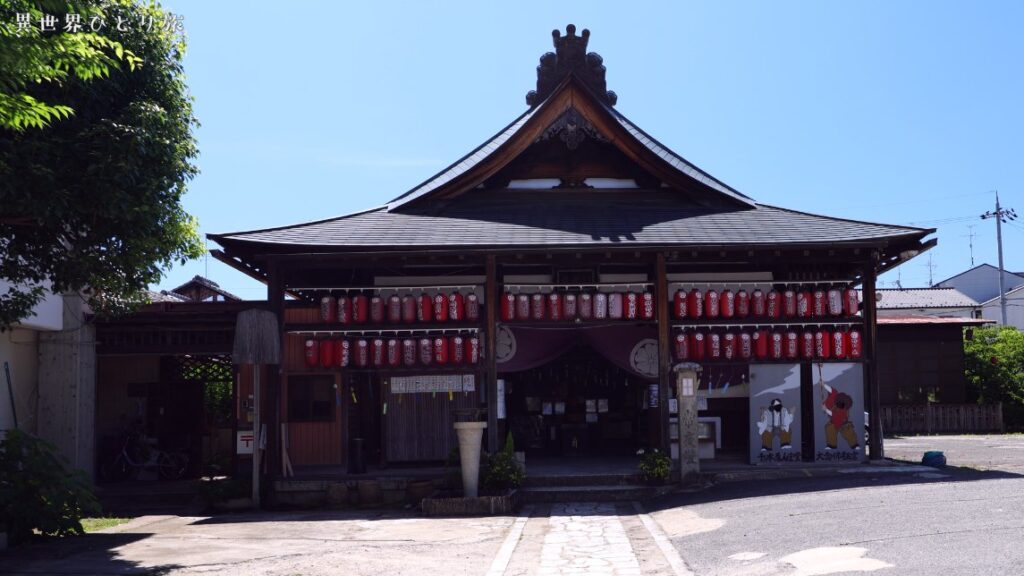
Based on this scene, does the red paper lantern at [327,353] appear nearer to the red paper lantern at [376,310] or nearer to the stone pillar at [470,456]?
the red paper lantern at [376,310]

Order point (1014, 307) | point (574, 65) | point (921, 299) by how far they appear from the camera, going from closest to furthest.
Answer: point (574, 65)
point (921, 299)
point (1014, 307)

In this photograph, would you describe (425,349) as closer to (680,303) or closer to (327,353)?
(327,353)

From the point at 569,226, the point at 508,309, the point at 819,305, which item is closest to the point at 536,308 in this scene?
the point at 508,309

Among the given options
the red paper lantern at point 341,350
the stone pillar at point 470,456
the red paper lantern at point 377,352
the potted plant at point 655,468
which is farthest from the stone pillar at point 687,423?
the red paper lantern at point 341,350

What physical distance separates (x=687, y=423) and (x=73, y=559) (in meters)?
9.56

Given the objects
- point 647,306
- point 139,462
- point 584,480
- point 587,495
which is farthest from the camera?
point 139,462

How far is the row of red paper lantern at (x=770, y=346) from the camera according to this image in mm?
16656

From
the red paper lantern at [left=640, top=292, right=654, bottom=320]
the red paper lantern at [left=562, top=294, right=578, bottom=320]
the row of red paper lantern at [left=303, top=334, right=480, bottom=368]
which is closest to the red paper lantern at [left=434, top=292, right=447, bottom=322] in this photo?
the row of red paper lantern at [left=303, top=334, right=480, bottom=368]

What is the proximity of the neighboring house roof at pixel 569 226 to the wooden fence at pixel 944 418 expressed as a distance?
1495 cm

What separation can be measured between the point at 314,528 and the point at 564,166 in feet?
31.8

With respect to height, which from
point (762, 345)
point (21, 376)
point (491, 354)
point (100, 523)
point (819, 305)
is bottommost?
point (100, 523)

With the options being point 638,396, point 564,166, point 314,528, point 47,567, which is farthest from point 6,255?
point 638,396

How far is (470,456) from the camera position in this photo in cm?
1468

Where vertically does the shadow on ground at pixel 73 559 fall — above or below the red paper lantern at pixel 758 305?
below
